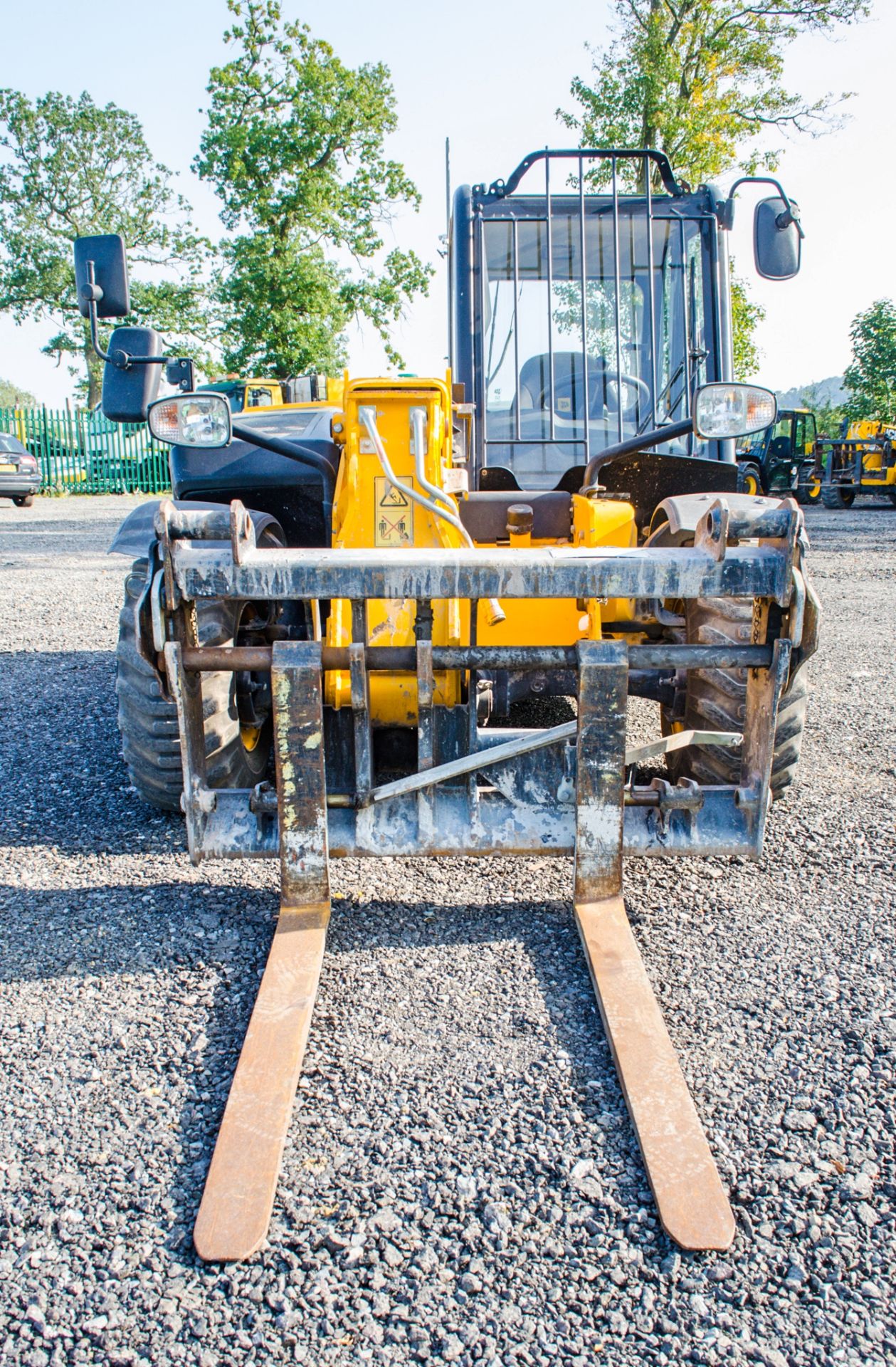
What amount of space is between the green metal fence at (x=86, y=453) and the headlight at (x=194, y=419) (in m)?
27.5

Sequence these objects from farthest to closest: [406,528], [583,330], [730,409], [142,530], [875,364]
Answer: [875,364] → [583,330] → [142,530] → [406,528] → [730,409]

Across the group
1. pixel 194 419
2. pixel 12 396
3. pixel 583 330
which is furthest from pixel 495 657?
pixel 12 396

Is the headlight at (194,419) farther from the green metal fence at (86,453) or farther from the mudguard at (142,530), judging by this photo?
the green metal fence at (86,453)

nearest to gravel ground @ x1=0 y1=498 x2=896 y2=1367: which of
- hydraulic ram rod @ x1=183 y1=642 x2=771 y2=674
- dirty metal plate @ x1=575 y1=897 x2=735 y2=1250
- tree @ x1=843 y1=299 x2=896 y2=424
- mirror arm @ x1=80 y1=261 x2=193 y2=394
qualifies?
dirty metal plate @ x1=575 y1=897 x2=735 y2=1250

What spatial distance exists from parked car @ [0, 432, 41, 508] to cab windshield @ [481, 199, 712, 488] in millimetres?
21495

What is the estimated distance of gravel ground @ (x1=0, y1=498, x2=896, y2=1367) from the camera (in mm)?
1804

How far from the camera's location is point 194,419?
10.9 feet

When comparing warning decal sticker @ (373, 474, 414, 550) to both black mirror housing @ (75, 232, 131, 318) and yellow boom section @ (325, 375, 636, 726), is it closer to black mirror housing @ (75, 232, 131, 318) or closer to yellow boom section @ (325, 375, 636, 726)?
yellow boom section @ (325, 375, 636, 726)

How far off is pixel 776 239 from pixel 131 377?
255 centimetres

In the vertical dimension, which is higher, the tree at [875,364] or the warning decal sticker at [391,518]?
the tree at [875,364]

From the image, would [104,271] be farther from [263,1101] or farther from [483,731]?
[263,1101]

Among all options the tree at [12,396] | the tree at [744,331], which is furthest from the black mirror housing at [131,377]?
the tree at [12,396]

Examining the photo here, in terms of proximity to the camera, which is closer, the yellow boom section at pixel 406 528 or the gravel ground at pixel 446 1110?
the gravel ground at pixel 446 1110

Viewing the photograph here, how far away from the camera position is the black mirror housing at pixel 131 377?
10.7 feet
